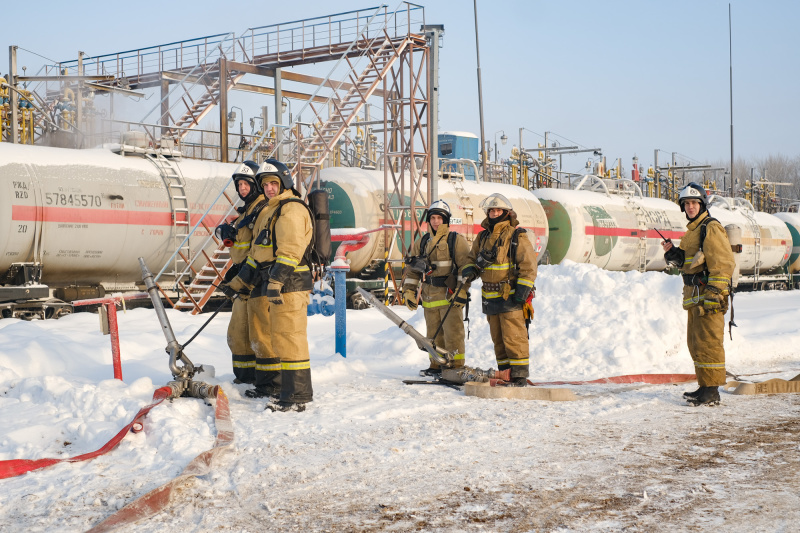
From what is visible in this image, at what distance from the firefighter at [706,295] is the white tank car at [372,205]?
32.2ft

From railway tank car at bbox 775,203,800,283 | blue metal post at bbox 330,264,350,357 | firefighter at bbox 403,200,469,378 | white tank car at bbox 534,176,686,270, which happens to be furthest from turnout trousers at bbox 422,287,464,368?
railway tank car at bbox 775,203,800,283

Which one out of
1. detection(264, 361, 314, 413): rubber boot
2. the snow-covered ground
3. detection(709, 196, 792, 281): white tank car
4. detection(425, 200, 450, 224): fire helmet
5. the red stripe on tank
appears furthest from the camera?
detection(709, 196, 792, 281): white tank car

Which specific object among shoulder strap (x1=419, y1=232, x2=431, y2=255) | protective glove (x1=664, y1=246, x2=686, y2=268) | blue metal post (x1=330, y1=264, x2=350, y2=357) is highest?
shoulder strap (x1=419, y1=232, x2=431, y2=255)

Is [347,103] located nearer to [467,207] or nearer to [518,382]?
[467,207]

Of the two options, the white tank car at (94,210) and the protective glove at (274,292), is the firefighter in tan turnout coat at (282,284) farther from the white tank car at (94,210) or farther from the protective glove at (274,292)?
the white tank car at (94,210)

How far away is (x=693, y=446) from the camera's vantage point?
18.9 ft

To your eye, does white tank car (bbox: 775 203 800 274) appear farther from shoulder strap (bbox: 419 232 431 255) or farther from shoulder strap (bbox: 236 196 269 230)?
shoulder strap (bbox: 236 196 269 230)

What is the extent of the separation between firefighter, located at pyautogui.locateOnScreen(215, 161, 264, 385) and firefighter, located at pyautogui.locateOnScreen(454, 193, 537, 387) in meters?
2.46

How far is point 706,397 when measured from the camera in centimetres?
761

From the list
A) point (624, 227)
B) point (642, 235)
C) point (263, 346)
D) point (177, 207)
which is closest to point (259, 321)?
point (263, 346)

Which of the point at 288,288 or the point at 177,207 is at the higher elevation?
the point at 177,207

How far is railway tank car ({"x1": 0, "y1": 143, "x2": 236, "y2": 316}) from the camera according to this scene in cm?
1368

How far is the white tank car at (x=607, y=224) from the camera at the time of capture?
73.2 feet

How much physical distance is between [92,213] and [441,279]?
8.30 metres
